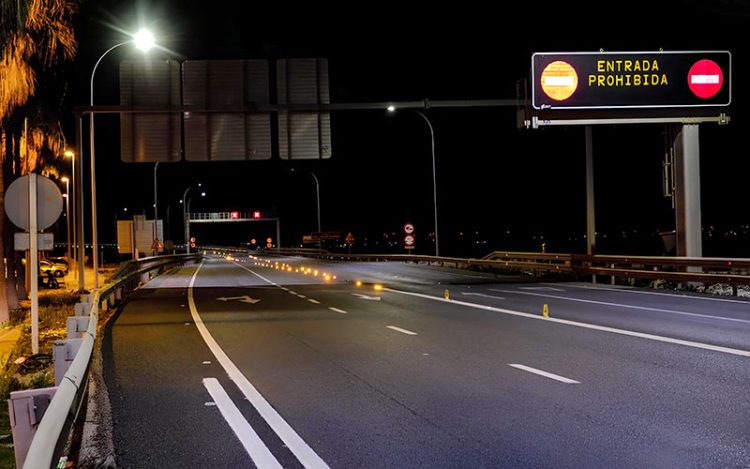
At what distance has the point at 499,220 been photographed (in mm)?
189000

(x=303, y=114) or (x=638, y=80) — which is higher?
(x=638, y=80)

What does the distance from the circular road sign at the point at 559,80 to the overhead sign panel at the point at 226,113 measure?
977cm

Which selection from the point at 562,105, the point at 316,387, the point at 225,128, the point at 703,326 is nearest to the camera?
the point at 316,387

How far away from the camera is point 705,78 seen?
94.8ft

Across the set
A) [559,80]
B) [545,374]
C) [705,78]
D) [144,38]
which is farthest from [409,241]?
[545,374]

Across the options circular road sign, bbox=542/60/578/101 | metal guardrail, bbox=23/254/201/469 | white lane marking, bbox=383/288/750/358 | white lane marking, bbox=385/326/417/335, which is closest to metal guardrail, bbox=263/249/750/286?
circular road sign, bbox=542/60/578/101

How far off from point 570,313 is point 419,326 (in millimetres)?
4109

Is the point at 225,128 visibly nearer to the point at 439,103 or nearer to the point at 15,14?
the point at 439,103

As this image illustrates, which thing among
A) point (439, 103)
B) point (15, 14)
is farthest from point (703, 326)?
point (15, 14)

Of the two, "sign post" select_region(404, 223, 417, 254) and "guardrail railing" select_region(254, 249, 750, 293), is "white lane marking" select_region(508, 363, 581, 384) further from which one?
"sign post" select_region(404, 223, 417, 254)

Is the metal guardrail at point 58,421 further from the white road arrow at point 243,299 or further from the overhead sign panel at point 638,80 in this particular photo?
the overhead sign panel at point 638,80

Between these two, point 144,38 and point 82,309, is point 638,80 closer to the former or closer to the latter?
point 144,38

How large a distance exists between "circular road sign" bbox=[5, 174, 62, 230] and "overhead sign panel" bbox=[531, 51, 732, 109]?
63.8ft

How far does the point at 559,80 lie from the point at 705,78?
5347mm
